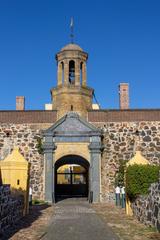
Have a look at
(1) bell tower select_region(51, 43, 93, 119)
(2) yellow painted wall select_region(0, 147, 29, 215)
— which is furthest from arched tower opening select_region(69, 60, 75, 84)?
(2) yellow painted wall select_region(0, 147, 29, 215)

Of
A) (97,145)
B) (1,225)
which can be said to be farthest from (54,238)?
(97,145)

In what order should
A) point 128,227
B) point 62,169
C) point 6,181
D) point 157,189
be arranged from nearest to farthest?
point 157,189
point 128,227
point 6,181
point 62,169

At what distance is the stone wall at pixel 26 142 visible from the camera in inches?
795

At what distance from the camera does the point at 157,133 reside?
2070cm

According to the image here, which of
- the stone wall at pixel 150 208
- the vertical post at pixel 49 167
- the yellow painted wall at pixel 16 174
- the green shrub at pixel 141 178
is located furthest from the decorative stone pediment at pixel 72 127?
the stone wall at pixel 150 208

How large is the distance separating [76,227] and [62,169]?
950 inches

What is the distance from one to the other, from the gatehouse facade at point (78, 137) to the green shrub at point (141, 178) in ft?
24.0

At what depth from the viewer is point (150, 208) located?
10297mm

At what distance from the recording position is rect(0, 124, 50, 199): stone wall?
66.2ft

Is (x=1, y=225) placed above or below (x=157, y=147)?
below

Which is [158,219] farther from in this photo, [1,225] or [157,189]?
[1,225]

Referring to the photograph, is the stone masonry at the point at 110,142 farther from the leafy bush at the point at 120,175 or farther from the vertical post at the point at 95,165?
the vertical post at the point at 95,165

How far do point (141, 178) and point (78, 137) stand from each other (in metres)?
8.45

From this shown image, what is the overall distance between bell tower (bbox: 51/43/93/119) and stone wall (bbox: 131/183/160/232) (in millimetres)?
10059
